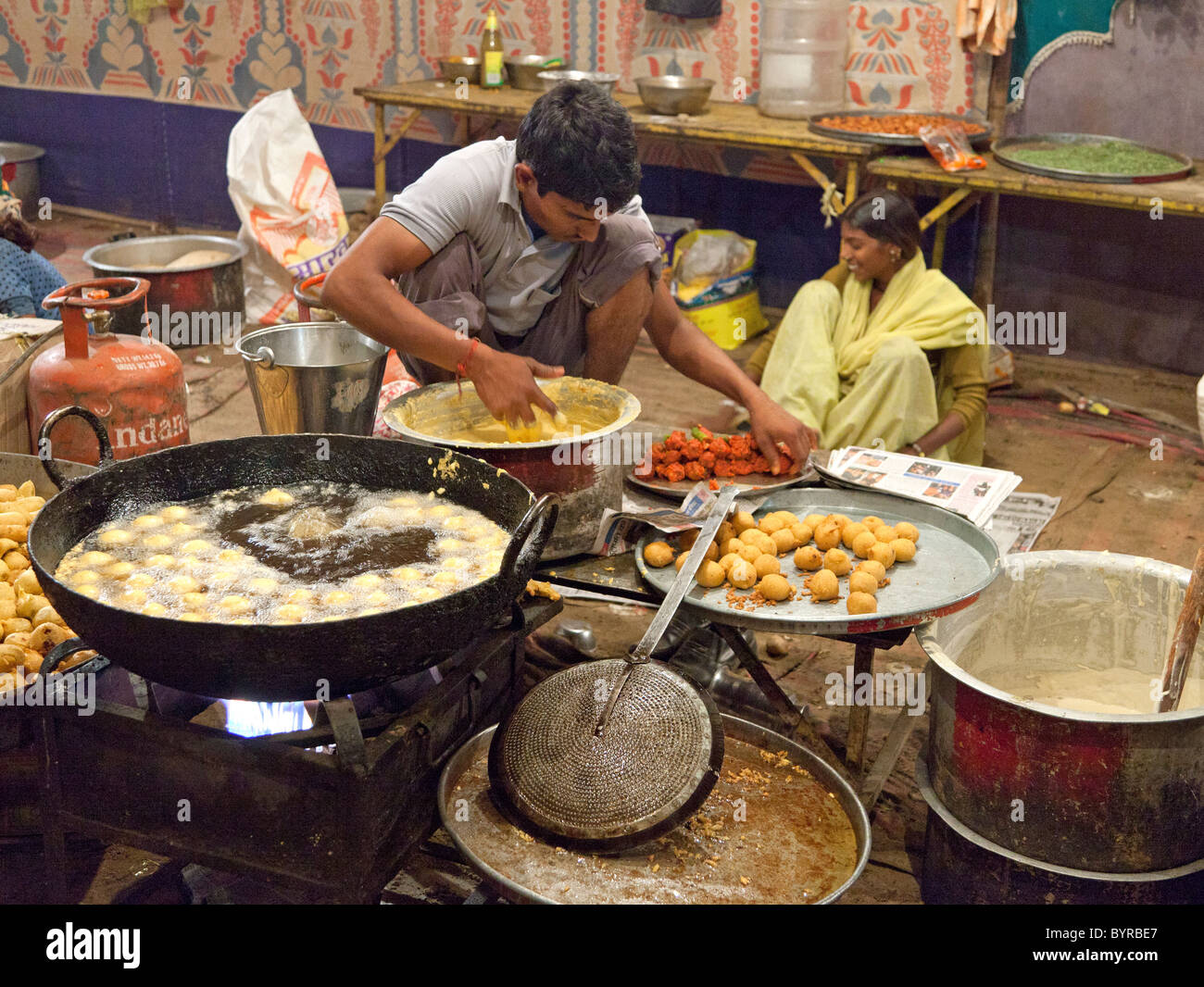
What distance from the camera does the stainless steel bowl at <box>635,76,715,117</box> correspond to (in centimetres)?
536

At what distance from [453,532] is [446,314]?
0.91 m

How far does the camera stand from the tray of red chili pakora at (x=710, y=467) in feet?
8.88

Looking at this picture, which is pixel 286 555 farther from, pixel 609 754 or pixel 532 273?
pixel 532 273

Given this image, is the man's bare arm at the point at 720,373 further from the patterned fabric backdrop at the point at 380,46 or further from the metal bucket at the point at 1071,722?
the patterned fabric backdrop at the point at 380,46

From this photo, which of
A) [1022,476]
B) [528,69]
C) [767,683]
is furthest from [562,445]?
[528,69]

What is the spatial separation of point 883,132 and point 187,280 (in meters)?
3.08

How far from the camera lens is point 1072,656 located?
2.55 meters

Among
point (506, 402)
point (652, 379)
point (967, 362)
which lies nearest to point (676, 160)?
point (652, 379)

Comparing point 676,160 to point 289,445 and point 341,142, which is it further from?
point 289,445

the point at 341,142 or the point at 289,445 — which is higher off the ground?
the point at 341,142

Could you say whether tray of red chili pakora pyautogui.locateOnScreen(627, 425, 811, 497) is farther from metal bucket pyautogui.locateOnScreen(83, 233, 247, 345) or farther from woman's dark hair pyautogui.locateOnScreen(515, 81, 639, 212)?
metal bucket pyautogui.locateOnScreen(83, 233, 247, 345)

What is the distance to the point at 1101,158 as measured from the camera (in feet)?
15.9

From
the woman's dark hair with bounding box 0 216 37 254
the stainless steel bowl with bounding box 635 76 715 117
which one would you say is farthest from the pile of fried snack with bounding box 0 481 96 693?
the stainless steel bowl with bounding box 635 76 715 117

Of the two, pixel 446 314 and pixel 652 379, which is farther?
pixel 652 379
